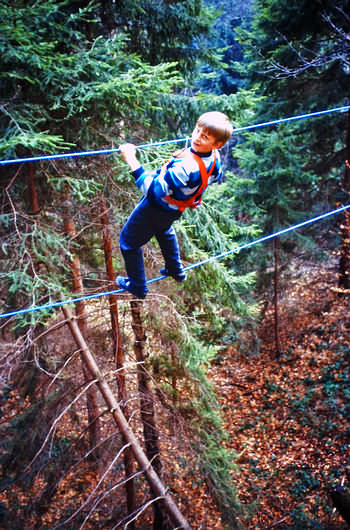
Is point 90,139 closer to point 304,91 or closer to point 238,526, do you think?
point 238,526

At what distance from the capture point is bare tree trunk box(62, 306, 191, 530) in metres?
5.01

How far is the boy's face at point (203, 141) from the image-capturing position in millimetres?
2568

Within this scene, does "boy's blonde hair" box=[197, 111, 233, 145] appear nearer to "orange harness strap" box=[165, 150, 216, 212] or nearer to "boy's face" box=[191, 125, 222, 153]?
"boy's face" box=[191, 125, 222, 153]

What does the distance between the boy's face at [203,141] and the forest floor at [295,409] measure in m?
7.64

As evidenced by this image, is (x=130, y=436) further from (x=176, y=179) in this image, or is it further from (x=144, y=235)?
(x=176, y=179)

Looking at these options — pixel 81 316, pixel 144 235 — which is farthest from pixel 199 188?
pixel 81 316

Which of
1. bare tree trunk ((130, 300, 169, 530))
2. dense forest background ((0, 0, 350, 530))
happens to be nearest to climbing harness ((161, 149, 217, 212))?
dense forest background ((0, 0, 350, 530))

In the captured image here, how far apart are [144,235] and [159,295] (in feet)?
8.84

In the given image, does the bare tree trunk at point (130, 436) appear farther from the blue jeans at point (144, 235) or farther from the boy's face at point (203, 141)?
the boy's face at point (203, 141)

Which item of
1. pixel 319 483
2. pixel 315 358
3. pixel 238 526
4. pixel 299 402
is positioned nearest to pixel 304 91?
pixel 315 358

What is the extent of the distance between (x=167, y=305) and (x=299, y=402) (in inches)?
243

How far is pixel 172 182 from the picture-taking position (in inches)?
107

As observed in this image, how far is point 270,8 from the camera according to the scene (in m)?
9.76

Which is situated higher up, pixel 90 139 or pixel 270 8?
pixel 270 8
